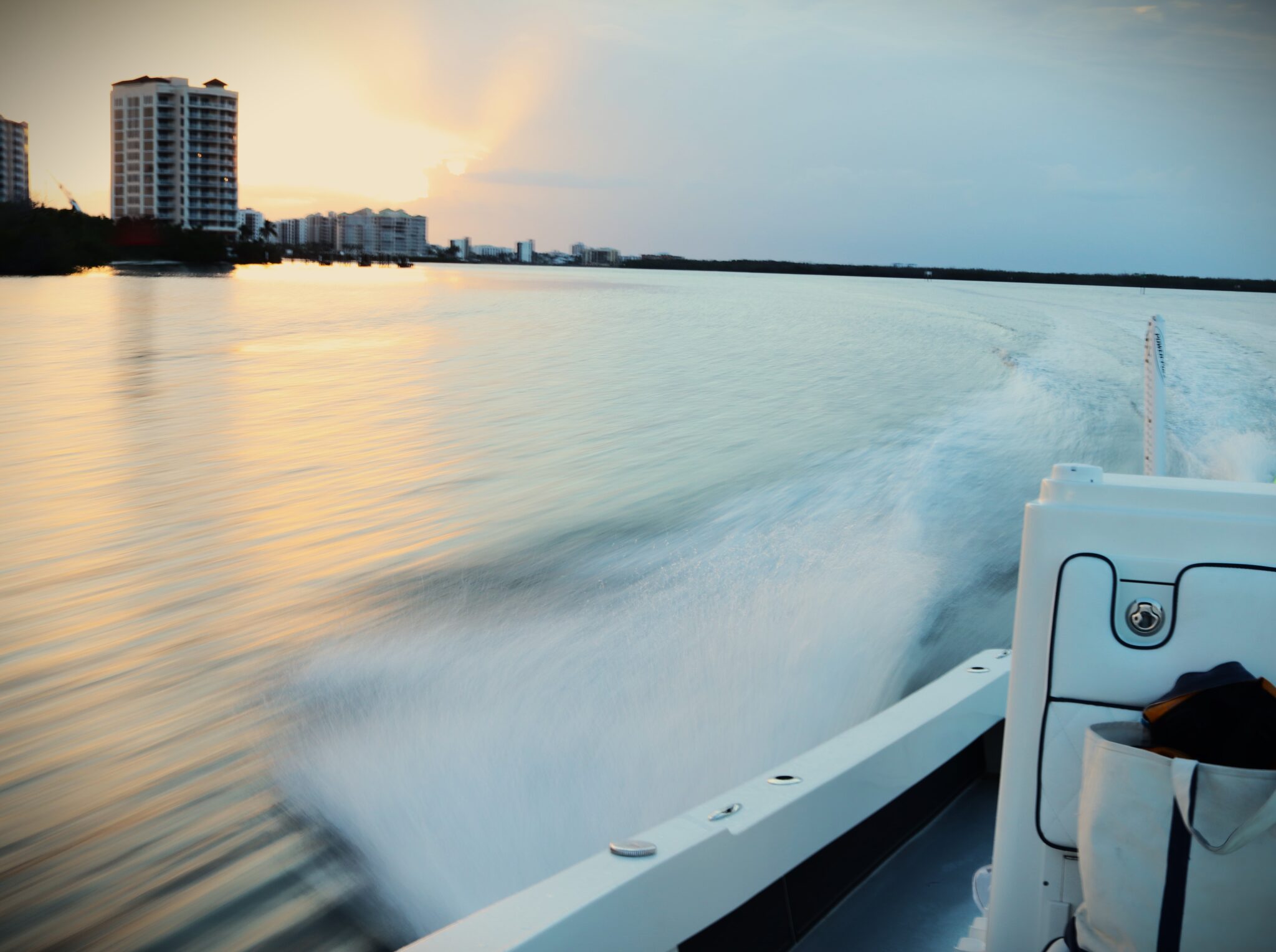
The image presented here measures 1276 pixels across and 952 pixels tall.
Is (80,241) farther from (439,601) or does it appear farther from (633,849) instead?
(633,849)

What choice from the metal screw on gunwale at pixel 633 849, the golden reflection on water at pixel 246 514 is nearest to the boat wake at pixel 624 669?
the golden reflection on water at pixel 246 514

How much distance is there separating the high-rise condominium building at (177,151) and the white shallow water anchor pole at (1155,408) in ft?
108

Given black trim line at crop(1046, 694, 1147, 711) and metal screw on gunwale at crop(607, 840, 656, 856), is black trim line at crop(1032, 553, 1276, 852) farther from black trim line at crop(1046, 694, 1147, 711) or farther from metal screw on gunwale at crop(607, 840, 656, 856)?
metal screw on gunwale at crop(607, 840, 656, 856)

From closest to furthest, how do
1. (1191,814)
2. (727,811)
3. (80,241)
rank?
(1191,814) → (727,811) → (80,241)

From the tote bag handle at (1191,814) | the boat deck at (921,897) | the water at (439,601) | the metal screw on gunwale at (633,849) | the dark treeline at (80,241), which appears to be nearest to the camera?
the tote bag handle at (1191,814)

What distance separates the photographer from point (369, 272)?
5328cm

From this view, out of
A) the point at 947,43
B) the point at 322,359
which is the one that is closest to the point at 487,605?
the point at 322,359

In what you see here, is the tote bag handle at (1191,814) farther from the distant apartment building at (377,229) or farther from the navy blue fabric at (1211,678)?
the distant apartment building at (377,229)

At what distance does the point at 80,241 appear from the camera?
80.5 ft

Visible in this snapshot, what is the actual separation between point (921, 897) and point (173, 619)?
2.47 metres

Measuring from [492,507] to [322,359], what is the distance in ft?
24.1

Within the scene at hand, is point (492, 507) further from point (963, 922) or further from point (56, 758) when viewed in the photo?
point (963, 922)

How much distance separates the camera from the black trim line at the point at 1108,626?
0.90 metres

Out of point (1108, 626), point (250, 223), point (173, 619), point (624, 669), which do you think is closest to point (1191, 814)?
point (1108, 626)
